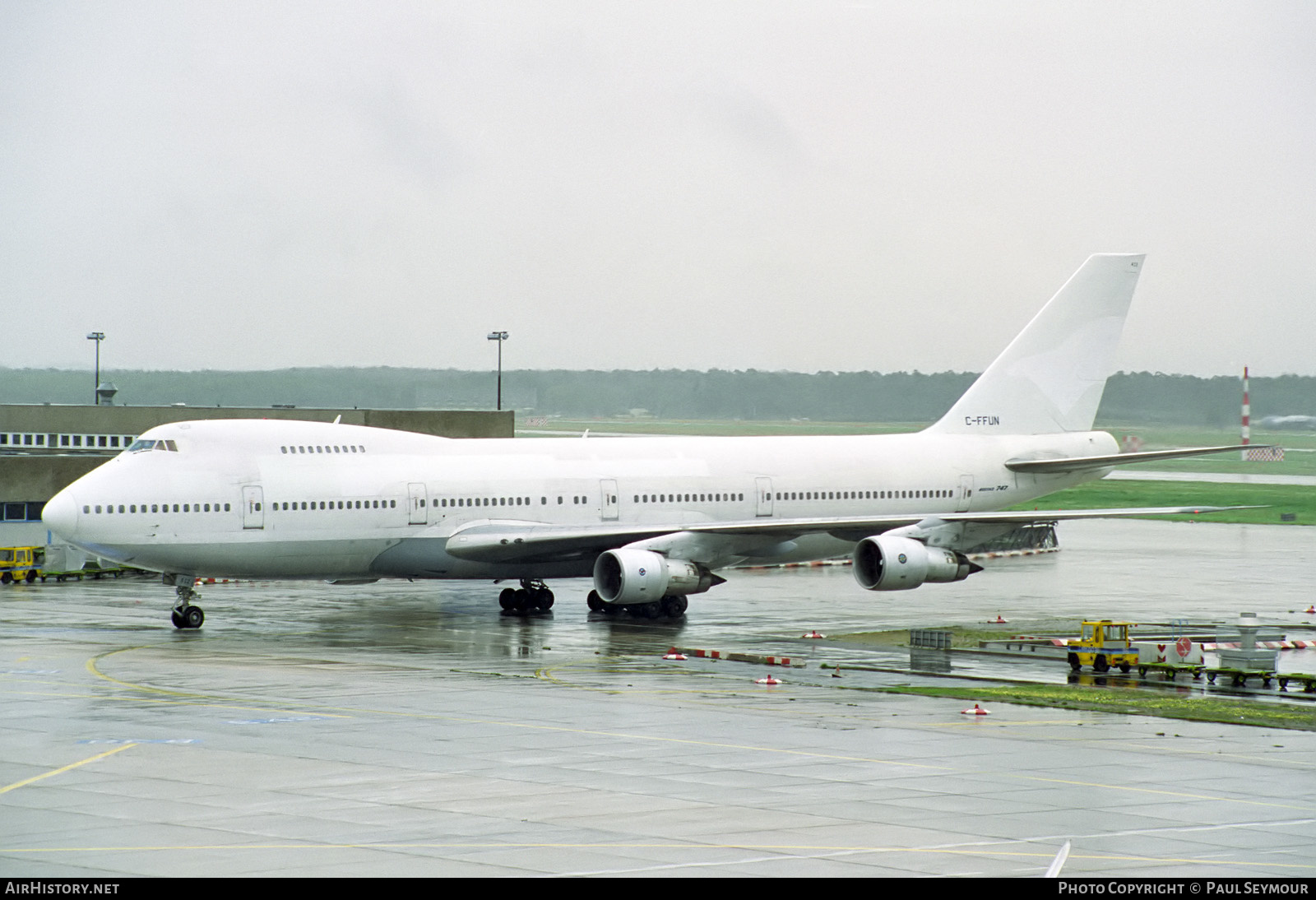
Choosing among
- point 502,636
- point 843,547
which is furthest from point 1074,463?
point 502,636

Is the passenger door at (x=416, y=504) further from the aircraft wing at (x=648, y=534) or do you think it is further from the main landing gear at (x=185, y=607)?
the main landing gear at (x=185, y=607)

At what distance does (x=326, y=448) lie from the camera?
3994 centimetres

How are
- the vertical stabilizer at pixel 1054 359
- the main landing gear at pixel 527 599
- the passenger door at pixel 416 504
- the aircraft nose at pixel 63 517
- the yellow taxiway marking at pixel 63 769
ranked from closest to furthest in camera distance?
the yellow taxiway marking at pixel 63 769
the aircraft nose at pixel 63 517
the passenger door at pixel 416 504
the main landing gear at pixel 527 599
the vertical stabilizer at pixel 1054 359

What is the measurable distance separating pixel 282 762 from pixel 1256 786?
12116 mm

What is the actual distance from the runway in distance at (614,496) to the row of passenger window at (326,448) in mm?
57

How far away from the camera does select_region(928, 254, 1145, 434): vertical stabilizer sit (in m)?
49.7

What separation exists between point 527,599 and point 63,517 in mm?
11862

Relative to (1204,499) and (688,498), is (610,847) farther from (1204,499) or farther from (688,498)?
(1204,499)

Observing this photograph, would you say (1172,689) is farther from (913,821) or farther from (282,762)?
(282,762)

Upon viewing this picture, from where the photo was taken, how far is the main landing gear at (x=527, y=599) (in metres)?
42.9

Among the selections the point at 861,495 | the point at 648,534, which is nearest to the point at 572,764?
the point at 648,534

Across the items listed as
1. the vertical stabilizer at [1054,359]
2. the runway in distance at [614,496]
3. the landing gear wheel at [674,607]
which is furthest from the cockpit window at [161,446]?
the vertical stabilizer at [1054,359]

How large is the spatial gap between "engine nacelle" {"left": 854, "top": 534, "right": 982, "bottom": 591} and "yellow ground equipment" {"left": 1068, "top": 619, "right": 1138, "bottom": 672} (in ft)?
25.3

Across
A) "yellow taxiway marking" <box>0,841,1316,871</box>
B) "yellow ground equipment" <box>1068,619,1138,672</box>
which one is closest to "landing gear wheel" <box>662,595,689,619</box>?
"yellow ground equipment" <box>1068,619,1138,672</box>
